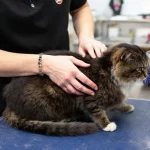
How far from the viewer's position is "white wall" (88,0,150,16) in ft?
9.55

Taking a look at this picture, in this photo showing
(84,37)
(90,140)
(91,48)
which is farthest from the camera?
(84,37)

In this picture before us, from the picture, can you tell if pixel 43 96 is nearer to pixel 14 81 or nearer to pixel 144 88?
pixel 14 81

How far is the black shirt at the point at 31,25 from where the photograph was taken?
0.92m

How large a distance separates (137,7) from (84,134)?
2.50m

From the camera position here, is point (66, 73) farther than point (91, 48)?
No

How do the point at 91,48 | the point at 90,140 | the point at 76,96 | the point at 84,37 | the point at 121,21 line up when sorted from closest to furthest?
the point at 90,140, the point at 76,96, the point at 91,48, the point at 84,37, the point at 121,21

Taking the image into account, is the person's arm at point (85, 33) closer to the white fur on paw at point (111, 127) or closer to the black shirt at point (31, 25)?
the black shirt at point (31, 25)

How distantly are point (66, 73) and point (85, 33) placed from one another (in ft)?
1.30

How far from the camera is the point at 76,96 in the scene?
35.8 inches

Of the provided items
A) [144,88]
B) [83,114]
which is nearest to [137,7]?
[144,88]

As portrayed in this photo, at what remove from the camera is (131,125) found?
2.95 feet

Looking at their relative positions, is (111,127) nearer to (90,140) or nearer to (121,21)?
(90,140)

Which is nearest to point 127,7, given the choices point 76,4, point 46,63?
point 76,4

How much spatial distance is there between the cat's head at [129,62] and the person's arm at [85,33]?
0.11m
